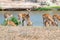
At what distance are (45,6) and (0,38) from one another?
1676 inches

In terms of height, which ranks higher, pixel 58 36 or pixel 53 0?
pixel 58 36

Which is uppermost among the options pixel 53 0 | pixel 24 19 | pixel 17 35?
pixel 17 35

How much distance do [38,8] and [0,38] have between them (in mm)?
40647

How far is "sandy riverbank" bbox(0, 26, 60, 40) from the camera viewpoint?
9.42 m

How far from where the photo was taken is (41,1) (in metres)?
57.0

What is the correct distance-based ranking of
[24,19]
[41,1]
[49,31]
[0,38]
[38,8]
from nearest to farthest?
[0,38] < [49,31] < [24,19] < [38,8] < [41,1]

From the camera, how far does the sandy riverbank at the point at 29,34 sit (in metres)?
9.42

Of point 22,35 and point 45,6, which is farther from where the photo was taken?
point 45,6

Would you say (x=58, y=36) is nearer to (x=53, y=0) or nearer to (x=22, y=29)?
(x=22, y=29)

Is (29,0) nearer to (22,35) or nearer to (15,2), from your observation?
(15,2)

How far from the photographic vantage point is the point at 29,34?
32.3 ft

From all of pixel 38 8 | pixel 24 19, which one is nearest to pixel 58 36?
pixel 24 19

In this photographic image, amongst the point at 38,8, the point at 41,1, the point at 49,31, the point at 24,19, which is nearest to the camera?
the point at 49,31

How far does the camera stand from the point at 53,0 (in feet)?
198
